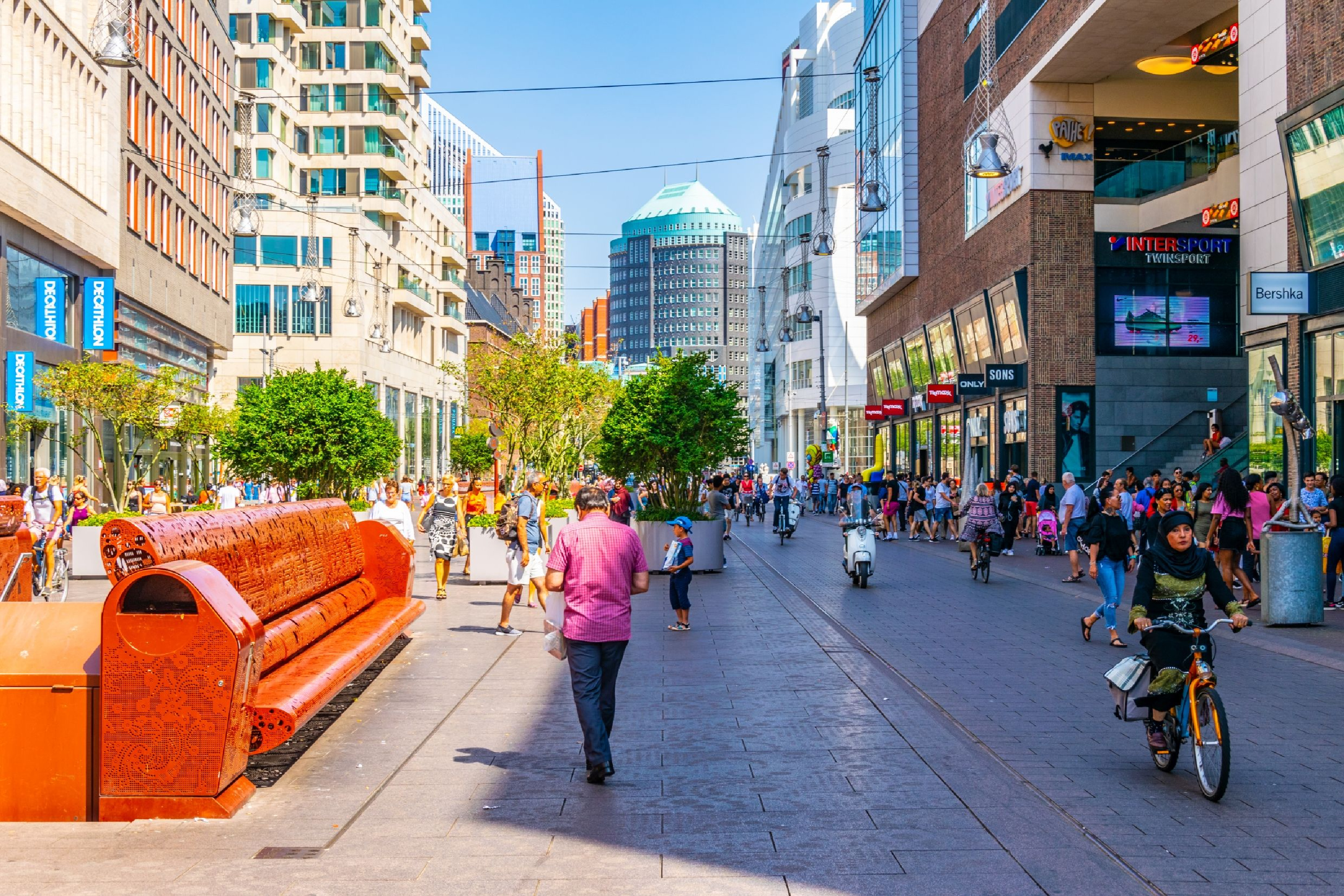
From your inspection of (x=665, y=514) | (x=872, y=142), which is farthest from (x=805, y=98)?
(x=665, y=514)

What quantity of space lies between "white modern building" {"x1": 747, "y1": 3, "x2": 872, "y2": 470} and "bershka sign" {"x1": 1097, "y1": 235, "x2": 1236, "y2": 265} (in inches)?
2003

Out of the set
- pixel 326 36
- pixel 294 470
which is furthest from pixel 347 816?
pixel 326 36

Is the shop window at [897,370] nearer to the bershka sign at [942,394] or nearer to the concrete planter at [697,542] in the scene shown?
the bershka sign at [942,394]

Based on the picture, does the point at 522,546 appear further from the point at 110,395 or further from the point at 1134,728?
the point at 110,395

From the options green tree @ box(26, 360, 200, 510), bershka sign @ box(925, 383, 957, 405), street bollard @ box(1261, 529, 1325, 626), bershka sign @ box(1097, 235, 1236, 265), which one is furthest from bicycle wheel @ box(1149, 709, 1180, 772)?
→ bershka sign @ box(925, 383, 957, 405)

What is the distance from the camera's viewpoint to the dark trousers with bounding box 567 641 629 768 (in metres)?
7.48

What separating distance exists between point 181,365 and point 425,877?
4438 centimetres

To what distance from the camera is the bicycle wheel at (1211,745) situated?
22.8 ft

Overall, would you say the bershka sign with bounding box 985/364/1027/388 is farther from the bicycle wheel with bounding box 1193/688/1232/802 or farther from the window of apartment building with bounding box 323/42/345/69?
the window of apartment building with bounding box 323/42/345/69

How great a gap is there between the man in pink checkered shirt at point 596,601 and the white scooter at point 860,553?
42.0ft

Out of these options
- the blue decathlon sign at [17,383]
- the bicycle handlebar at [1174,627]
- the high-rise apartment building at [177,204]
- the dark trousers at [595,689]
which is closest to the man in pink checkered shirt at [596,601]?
the dark trousers at [595,689]

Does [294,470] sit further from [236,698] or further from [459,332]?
[459,332]

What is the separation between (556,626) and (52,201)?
28.8 metres

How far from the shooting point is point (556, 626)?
792 centimetres
